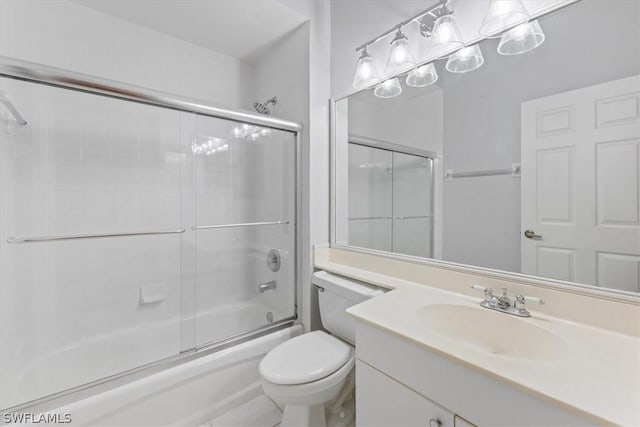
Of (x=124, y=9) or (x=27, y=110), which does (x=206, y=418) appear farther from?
(x=124, y=9)

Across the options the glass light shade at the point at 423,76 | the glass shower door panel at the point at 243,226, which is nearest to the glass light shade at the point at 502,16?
the glass light shade at the point at 423,76

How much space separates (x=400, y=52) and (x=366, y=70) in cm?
22

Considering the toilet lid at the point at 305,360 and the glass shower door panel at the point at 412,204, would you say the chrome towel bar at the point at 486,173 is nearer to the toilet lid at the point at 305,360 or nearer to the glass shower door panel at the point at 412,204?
the glass shower door panel at the point at 412,204

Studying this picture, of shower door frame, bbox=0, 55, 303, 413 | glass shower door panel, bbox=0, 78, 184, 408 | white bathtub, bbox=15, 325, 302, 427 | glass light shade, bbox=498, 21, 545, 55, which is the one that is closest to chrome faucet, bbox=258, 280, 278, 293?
shower door frame, bbox=0, 55, 303, 413

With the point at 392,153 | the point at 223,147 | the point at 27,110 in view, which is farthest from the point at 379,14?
the point at 27,110

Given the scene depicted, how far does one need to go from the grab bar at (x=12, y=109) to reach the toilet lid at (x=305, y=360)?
174 centimetres

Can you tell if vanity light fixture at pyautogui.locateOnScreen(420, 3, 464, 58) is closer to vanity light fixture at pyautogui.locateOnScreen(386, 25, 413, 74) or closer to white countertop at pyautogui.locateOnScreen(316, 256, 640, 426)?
vanity light fixture at pyautogui.locateOnScreen(386, 25, 413, 74)

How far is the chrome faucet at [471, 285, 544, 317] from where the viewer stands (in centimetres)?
94

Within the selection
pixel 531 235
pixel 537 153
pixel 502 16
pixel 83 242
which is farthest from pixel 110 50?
pixel 531 235

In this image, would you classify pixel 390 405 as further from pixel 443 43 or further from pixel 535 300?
pixel 443 43

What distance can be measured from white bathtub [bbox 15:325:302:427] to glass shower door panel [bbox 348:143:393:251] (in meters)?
0.83

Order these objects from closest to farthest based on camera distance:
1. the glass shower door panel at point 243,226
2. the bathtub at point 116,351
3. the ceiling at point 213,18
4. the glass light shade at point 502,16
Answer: the glass light shade at point 502,16 < the bathtub at point 116,351 < the ceiling at point 213,18 < the glass shower door panel at point 243,226

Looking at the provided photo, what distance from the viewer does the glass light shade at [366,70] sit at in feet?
4.92

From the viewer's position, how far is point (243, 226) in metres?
1.99
